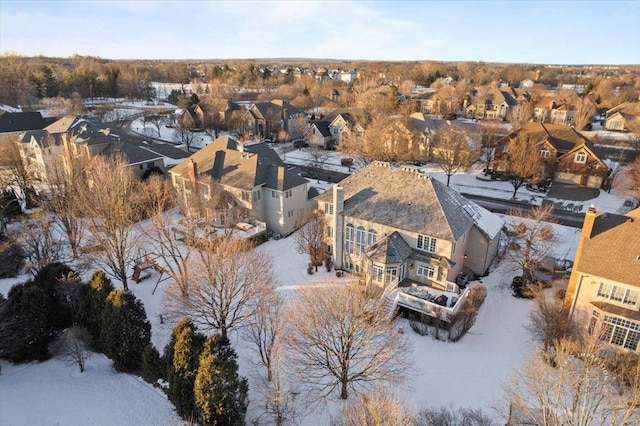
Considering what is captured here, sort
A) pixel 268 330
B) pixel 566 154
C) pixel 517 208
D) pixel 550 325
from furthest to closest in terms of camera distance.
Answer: pixel 566 154 < pixel 517 208 < pixel 550 325 < pixel 268 330

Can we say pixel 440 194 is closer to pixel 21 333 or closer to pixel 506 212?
pixel 506 212

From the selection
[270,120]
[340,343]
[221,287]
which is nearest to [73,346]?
[221,287]

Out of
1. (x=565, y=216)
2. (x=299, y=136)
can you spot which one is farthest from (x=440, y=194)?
(x=299, y=136)

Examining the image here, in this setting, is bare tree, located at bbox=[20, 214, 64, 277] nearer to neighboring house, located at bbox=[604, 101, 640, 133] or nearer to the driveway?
the driveway

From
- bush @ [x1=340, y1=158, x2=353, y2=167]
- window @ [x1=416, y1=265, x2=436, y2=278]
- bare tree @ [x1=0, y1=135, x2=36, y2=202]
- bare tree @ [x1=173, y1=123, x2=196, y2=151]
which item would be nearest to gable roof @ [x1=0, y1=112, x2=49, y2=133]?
bare tree @ [x1=173, y1=123, x2=196, y2=151]

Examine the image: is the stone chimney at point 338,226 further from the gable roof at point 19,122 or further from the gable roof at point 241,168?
the gable roof at point 19,122

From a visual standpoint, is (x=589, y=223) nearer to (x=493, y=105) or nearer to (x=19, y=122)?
(x=493, y=105)
